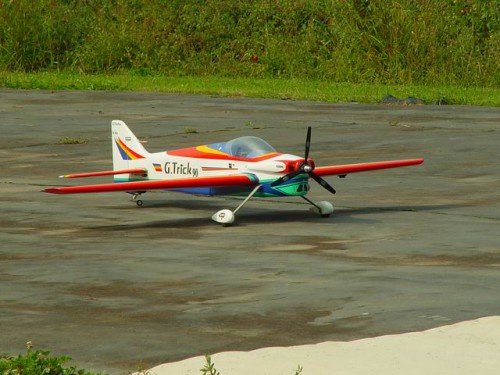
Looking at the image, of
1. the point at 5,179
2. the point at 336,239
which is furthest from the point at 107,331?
the point at 5,179

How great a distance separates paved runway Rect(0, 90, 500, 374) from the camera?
12.8 m

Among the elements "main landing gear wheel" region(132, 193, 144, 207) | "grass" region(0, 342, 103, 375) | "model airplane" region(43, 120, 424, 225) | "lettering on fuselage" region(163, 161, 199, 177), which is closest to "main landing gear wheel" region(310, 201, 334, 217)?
"model airplane" region(43, 120, 424, 225)

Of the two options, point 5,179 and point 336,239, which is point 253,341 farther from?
point 5,179

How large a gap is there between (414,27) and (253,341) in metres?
33.8

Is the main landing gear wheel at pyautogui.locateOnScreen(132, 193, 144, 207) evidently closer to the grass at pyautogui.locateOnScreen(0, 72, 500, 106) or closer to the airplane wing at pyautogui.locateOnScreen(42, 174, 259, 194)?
the airplane wing at pyautogui.locateOnScreen(42, 174, 259, 194)

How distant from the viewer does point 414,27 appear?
4494cm

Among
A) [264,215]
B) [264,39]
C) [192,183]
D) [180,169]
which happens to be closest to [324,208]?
[264,215]

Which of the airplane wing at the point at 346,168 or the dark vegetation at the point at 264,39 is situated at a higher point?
the airplane wing at the point at 346,168

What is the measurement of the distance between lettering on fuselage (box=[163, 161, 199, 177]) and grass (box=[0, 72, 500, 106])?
19608 millimetres

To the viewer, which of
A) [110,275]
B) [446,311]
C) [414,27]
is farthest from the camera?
[414,27]

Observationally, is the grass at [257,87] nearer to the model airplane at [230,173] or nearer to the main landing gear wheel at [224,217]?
the model airplane at [230,173]

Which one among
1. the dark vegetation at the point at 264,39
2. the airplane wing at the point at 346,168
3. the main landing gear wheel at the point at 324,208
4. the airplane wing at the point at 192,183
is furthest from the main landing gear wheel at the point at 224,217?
the dark vegetation at the point at 264,39

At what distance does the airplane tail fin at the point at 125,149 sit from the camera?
72.0ft

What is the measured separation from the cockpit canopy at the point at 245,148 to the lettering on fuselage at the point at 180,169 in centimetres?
47
